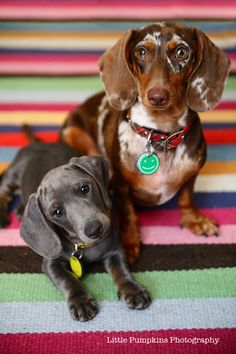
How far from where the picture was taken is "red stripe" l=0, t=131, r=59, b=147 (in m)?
2.99

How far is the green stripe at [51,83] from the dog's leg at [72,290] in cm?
167

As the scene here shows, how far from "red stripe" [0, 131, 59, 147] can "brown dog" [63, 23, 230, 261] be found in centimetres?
69

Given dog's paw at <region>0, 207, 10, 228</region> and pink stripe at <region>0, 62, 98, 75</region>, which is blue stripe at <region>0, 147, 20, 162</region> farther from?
pink stripe at <region>0, 62, 98, 75</region>

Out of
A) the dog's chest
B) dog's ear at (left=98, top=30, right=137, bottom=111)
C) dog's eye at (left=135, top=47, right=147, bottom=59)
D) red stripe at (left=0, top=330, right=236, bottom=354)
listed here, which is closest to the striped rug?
red stripe at (left=0, top=330, right=236, bottom=354)

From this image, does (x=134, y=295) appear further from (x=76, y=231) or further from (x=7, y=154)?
(x=7, y=154)

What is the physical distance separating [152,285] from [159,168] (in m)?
0.51

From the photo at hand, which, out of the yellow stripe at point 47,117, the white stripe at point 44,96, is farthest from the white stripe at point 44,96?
the yellow stripe at point 47,117

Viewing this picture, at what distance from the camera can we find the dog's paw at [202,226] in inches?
91.3

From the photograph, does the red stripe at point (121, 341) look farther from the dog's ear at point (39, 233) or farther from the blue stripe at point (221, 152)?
the blue stripe at point (221, 152)

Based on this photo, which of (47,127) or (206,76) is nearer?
(206,76)

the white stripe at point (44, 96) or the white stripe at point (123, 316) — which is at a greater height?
the white stripe at point (44, 96)

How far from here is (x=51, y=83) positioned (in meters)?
3.45

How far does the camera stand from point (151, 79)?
1.90 m

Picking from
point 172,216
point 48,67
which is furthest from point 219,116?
point 48,67
